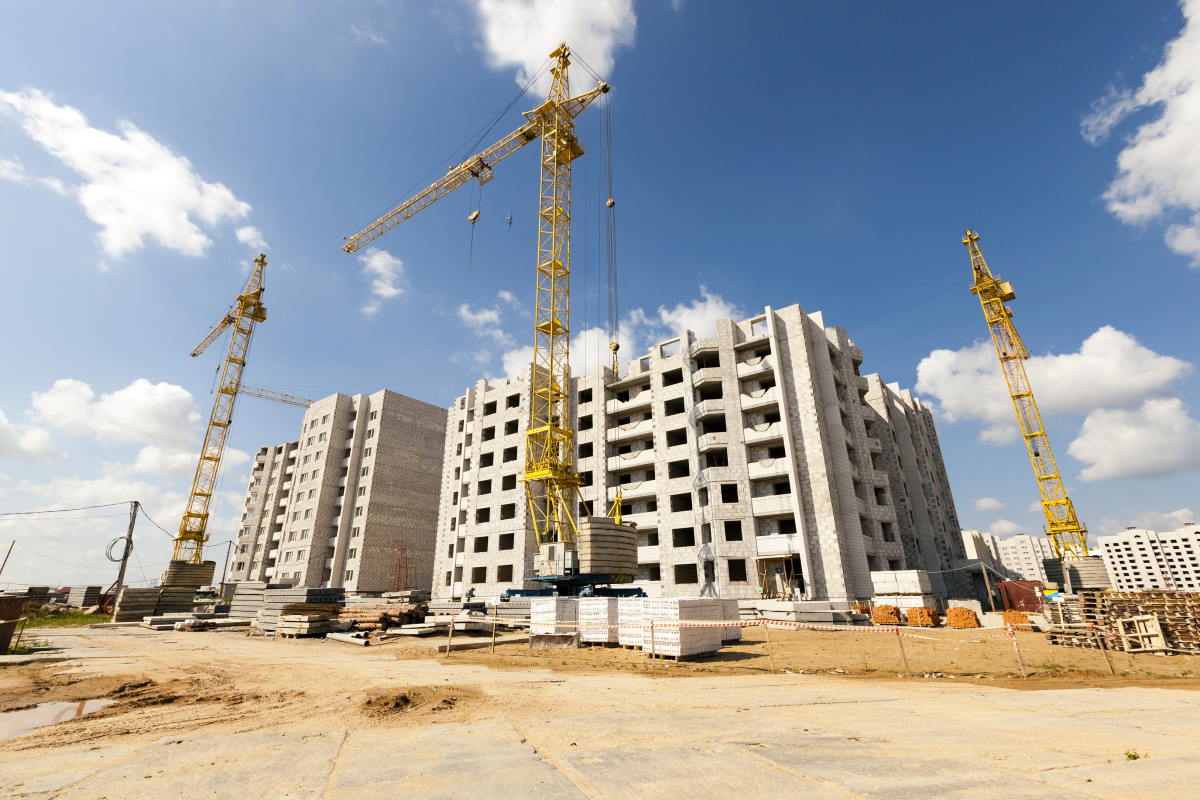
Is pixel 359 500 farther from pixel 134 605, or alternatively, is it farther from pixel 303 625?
pixel 303 625

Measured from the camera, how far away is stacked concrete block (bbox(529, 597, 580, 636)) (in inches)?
754

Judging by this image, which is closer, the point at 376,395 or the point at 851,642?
the point at 851,642

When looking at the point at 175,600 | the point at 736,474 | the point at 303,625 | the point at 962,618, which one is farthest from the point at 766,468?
the point at 175,600

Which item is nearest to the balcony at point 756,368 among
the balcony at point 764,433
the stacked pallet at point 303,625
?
the balcony at point 764,433

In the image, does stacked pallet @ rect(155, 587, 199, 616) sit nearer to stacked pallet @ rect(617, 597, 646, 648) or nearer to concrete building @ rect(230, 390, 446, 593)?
concrete building @ rect(230, 390, 446, 593)

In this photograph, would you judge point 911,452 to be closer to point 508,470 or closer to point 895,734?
point 508,470

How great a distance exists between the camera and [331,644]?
21.2 metres

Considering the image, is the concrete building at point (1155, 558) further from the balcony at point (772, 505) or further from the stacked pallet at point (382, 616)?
the stacked pallet at point (382, 616)

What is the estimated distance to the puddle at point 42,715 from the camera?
24.8 feet

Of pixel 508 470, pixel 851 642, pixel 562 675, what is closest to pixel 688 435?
pixel 508 470

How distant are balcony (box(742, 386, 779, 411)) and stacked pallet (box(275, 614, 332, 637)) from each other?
31120 millimetres

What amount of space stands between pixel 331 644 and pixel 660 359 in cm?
3318

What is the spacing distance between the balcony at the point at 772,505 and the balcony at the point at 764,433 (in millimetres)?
4138

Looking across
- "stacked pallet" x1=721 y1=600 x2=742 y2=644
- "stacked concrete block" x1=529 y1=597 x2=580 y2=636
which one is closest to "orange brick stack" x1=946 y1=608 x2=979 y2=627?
"stacked pallet" x1=721 y1=600 x2=742 y2=644
